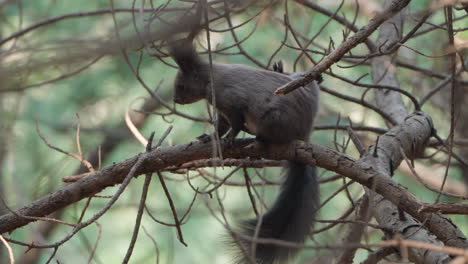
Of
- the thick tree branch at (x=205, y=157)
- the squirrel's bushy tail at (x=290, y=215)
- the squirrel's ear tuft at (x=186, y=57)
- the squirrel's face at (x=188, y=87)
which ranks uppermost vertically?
the squirrel's ear tuft at (x=186, y=57)

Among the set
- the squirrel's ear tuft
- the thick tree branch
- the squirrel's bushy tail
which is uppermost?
the squirrel's ear tuft

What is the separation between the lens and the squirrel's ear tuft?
3.19 metres

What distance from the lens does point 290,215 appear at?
3.10 m

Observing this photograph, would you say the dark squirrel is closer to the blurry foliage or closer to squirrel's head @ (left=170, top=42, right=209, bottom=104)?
squirrel's head @ (left=170, top=42, right=209, bottom=104)

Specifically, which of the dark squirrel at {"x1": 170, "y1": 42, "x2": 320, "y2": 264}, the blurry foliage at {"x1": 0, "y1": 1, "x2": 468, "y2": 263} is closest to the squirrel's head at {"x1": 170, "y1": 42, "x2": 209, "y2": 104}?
the dark squirrel at {"x1": 170, "y1": 42, "x2": 320, "y2": 264}

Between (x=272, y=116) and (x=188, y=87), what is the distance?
2.10ft

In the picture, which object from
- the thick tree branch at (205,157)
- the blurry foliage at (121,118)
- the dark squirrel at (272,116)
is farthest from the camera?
the blurry foliage at (121,118)

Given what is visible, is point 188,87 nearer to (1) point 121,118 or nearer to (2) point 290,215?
(2) point 290,215

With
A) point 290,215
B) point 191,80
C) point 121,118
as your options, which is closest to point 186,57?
point 191,80

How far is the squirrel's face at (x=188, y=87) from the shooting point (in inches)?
136

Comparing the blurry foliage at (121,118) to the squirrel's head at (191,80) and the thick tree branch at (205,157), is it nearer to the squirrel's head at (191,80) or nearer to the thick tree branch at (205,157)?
the squirrel's head at (191,80)

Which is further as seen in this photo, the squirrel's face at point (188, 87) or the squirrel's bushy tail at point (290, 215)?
the squirrel's face at point (188, 87)

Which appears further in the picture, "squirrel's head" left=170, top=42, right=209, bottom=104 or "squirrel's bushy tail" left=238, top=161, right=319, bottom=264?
"squirrel's head" left=170, top=42, right=209, bottom=104

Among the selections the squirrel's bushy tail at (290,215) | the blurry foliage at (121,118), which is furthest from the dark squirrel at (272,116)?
the blurry foliage at (121,118)
